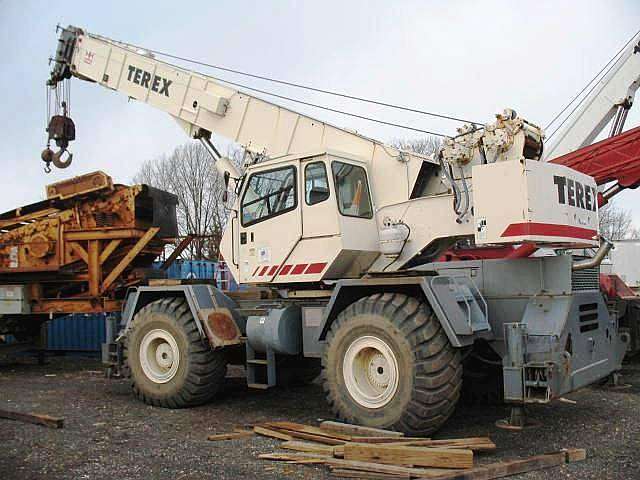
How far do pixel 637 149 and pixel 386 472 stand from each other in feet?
26.2

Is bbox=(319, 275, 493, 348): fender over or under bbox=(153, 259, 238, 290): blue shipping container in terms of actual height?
under

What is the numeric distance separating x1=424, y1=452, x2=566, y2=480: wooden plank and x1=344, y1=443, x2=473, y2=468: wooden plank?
15cm

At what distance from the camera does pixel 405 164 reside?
8438 mm

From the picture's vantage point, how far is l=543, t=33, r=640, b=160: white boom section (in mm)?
13859

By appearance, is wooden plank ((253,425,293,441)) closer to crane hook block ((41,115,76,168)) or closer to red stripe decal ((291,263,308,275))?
red stripe decal ((291,263,308,275))

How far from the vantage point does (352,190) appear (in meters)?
8.35

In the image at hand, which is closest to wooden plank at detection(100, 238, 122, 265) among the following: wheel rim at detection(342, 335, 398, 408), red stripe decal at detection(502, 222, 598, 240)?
wheel rim at detection(342, 335, 398, 408)

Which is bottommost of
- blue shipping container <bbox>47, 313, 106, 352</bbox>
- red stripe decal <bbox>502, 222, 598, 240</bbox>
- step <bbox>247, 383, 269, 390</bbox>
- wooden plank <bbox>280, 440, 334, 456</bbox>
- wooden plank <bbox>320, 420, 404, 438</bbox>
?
wooden plank <bbox>280, 440, 334, 456</bbox>

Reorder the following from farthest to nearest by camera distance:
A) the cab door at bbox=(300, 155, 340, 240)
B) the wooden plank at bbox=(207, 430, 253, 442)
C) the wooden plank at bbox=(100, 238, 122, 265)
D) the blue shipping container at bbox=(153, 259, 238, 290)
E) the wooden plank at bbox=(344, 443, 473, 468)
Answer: the blue shipping container at bbox=(153, 259, 238, 290)
the wooden plank at bbox=(100, 238, 122, 265)
the cab door at bbox=(300, 155, 340, 240)
the wooden plank at bbox=(207, 430, 253, 442)
the wooden plank at bbox=(344, 443, 473, 468)

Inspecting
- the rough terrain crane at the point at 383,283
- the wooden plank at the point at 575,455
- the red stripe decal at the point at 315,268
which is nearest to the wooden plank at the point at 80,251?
the rough terrain crane at the point at 383,283

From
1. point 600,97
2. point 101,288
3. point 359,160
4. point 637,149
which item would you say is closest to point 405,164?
point 359,160

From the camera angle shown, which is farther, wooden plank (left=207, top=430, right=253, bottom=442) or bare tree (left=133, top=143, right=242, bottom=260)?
bare tree (left=133, top=143, right=242, bottom=260)

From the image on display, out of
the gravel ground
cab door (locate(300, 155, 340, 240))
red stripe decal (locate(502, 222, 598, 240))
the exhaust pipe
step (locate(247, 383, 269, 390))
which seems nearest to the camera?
the gravel ground

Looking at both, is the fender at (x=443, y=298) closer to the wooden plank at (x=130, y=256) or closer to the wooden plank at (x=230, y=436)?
the wooden plank at (x=230, y=436)
